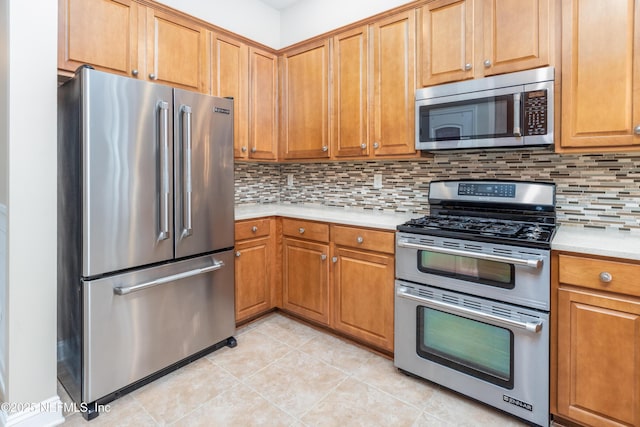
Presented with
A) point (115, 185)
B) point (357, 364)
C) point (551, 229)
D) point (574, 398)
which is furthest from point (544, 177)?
point (115, 185)

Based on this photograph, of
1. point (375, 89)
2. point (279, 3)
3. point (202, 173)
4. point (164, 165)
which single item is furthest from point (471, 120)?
point (279, 3)

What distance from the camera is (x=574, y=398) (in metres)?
1.56

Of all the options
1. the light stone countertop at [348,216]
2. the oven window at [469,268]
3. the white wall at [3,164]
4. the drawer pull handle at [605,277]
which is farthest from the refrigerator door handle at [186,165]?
the drawer pull handle at [605,277]

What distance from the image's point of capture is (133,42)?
215 cm

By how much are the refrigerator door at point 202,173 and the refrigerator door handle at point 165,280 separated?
11 centimetres

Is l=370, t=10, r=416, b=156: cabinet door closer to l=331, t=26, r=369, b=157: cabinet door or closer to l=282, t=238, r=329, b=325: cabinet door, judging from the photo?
l=331, t=26, r=369, b=157: cabinet door

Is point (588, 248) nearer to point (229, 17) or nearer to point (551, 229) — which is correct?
point (551, 229)

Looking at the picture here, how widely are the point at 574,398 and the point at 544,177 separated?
3.90ft

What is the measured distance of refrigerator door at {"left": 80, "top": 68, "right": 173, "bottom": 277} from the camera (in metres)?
1.66

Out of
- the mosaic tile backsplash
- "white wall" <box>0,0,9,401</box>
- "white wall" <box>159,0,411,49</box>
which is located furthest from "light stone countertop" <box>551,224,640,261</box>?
"white wall" <box>0,0,9,401</box>

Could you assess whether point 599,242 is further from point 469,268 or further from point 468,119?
point 468,119

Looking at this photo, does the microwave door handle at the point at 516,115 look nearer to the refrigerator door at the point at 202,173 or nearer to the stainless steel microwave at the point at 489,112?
the stainless steel microwave at the point at 489,112

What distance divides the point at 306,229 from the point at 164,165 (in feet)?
3.58

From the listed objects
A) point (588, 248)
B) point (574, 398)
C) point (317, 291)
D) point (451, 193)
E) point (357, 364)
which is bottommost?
point (357, 364)
